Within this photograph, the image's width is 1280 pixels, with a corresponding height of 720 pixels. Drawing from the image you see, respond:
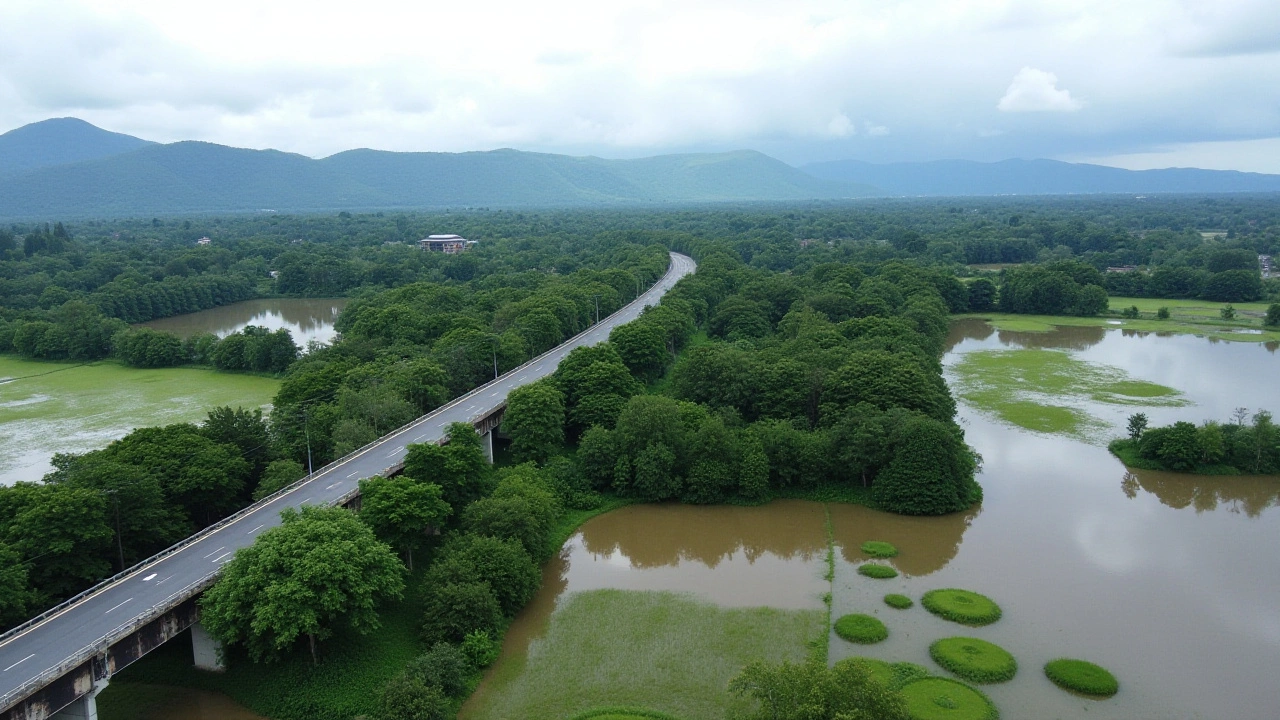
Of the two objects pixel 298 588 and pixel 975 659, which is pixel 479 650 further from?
pixel 975 659

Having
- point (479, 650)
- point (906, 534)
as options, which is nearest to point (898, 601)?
point (906, 534)

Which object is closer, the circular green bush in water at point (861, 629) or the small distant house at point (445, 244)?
the circular green bush in water at point (861, 629)

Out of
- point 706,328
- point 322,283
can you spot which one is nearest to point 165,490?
point 706,328

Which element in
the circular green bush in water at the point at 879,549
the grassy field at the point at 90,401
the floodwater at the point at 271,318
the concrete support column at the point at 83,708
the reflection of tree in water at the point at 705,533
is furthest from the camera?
the floodwater at the point at 271,318

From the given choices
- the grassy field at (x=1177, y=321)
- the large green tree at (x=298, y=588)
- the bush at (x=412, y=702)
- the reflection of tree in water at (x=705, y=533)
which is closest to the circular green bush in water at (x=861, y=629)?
the reflection of tree in water at (x=705, y=533)

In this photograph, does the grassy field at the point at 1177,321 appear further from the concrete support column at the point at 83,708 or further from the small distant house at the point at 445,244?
the small distant house at the point at 445,244

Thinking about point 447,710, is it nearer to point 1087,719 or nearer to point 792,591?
point 792,591

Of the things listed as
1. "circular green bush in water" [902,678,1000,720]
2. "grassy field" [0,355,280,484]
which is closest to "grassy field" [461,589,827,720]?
"circular green bush in water" [902,678,1000,720]
